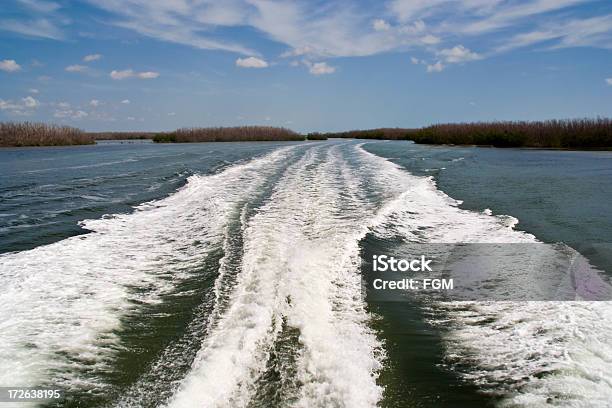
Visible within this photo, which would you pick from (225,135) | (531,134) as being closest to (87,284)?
(531,134)

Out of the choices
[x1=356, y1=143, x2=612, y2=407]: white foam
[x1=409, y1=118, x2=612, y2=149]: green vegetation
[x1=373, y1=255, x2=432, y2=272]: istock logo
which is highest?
A: [x1=409, y1=118, x2=612, y2=149]: green vegetation

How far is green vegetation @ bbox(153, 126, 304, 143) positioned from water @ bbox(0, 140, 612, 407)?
157ft

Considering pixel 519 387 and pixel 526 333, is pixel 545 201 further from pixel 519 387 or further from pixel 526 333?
pixel 519 387

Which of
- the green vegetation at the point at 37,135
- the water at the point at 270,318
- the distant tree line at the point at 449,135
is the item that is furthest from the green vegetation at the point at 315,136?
the water at the point at 270,318

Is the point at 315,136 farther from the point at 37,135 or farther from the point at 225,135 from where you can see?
the point at 37,135

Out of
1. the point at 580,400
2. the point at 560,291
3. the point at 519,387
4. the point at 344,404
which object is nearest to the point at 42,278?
the point at 344,404

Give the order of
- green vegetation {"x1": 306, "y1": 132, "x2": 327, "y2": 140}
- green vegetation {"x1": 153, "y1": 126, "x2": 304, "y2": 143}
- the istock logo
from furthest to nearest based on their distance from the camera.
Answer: green vegetation {"x1": 306, "y1": 132, "x2": 327, "y2": 140}
green vegetation {"x1": 153, "y1": 126, "x2": 304, "y2": 143}
the istock logo

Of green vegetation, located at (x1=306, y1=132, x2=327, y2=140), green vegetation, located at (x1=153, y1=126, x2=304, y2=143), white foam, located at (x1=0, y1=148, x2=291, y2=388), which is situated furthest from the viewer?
green vegetation, located at (x1=306, y1=132, x2=327, y2=140)

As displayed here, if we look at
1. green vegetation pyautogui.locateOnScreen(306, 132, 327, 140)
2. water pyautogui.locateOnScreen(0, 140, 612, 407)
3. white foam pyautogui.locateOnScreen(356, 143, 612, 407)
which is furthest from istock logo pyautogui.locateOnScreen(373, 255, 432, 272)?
green vegetation pyautogui.locateOnScreen(306, 132, 327, 140)

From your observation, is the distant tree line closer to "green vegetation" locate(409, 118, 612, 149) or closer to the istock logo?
"green vegetation" locate(409, 118, 612, 149)

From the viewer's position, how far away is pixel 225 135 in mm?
56500

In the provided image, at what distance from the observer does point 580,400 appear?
2994 mm

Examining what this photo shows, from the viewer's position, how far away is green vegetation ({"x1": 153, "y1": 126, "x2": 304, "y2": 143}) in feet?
184

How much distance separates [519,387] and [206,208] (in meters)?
7.45
